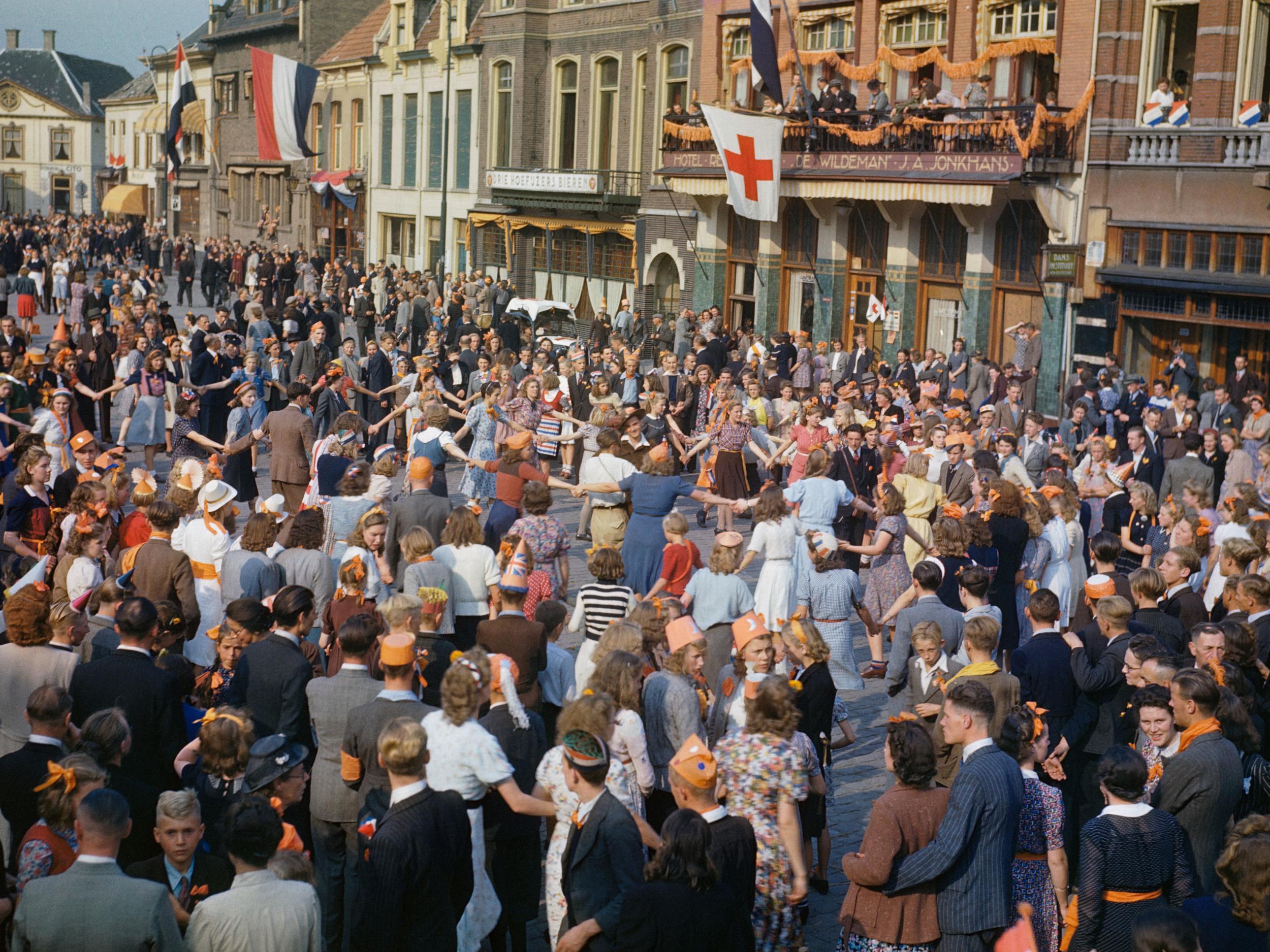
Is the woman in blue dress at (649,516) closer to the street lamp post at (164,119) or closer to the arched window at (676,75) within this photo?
the arched window at (676,75)

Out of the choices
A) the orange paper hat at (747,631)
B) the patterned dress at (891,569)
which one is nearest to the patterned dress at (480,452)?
the patterned dress at (891,569)

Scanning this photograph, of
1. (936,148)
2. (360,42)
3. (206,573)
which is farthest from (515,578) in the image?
(360,42)

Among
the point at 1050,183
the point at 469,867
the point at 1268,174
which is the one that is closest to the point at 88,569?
the point at 469,867

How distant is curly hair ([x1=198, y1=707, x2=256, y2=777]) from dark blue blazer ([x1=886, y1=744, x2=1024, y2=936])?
2.67 metres

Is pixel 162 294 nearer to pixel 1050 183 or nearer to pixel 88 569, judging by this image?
pixel 1050 183

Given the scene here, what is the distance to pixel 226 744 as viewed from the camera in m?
5.80

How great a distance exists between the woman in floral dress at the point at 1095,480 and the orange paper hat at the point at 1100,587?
4.46 metres

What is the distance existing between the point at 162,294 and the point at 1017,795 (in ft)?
115

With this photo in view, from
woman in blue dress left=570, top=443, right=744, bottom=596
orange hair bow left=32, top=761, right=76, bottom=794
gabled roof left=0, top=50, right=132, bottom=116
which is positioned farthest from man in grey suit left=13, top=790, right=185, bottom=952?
gabled roof left=0, top=50, right=132, bottom=116

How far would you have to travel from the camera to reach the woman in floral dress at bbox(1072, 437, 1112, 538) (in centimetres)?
1285

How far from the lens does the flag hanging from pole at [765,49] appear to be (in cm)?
2597

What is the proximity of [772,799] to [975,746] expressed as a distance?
849mm

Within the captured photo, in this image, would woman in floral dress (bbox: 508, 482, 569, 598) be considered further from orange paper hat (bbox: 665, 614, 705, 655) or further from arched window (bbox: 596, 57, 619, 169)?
arched window (bbox: 596, 57, 619, 169)

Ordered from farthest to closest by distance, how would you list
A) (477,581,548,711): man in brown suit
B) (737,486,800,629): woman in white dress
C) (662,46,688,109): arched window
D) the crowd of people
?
(662,46,688,109): arched window < (737,486,800,629): woman in white dress < (477,581,548,711): man in brown suit < the crowd of people
